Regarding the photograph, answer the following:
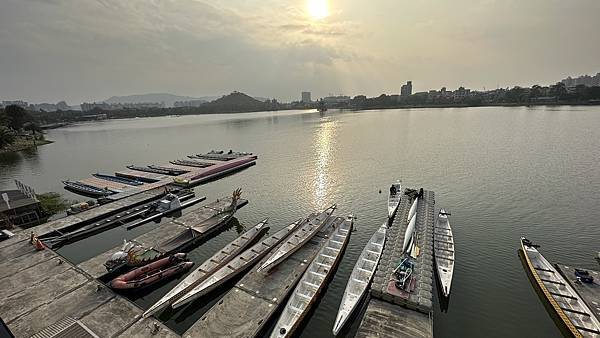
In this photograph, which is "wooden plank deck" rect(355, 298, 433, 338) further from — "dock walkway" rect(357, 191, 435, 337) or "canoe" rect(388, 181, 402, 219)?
"canoe" rect(388, 181, 402, 219)

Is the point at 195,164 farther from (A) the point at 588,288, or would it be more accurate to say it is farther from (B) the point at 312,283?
(A) the point at 588,288

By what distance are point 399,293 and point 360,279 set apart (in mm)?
4091

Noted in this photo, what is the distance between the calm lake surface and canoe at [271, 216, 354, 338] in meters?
1.86

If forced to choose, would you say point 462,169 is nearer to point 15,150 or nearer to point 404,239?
point 404,239

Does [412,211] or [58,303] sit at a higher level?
[412,211]

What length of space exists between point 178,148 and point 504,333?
117 meters

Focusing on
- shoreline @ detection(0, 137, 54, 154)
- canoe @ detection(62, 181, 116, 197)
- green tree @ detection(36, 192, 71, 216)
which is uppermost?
shoreline @ detection(0, 137, 54, 154)

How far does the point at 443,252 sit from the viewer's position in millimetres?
28938

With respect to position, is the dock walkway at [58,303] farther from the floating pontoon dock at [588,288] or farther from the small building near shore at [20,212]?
the floating pontoon dock at [588,288]

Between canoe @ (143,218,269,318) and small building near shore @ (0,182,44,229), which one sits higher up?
small building near shore @ (0,182,44,229)

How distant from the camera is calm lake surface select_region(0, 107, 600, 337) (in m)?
23.7

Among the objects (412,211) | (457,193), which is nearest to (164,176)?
(412,211)

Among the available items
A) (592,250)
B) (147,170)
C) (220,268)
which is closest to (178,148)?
(147,170)

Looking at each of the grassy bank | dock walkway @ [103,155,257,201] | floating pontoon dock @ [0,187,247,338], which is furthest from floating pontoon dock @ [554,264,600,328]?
the grassy bank
